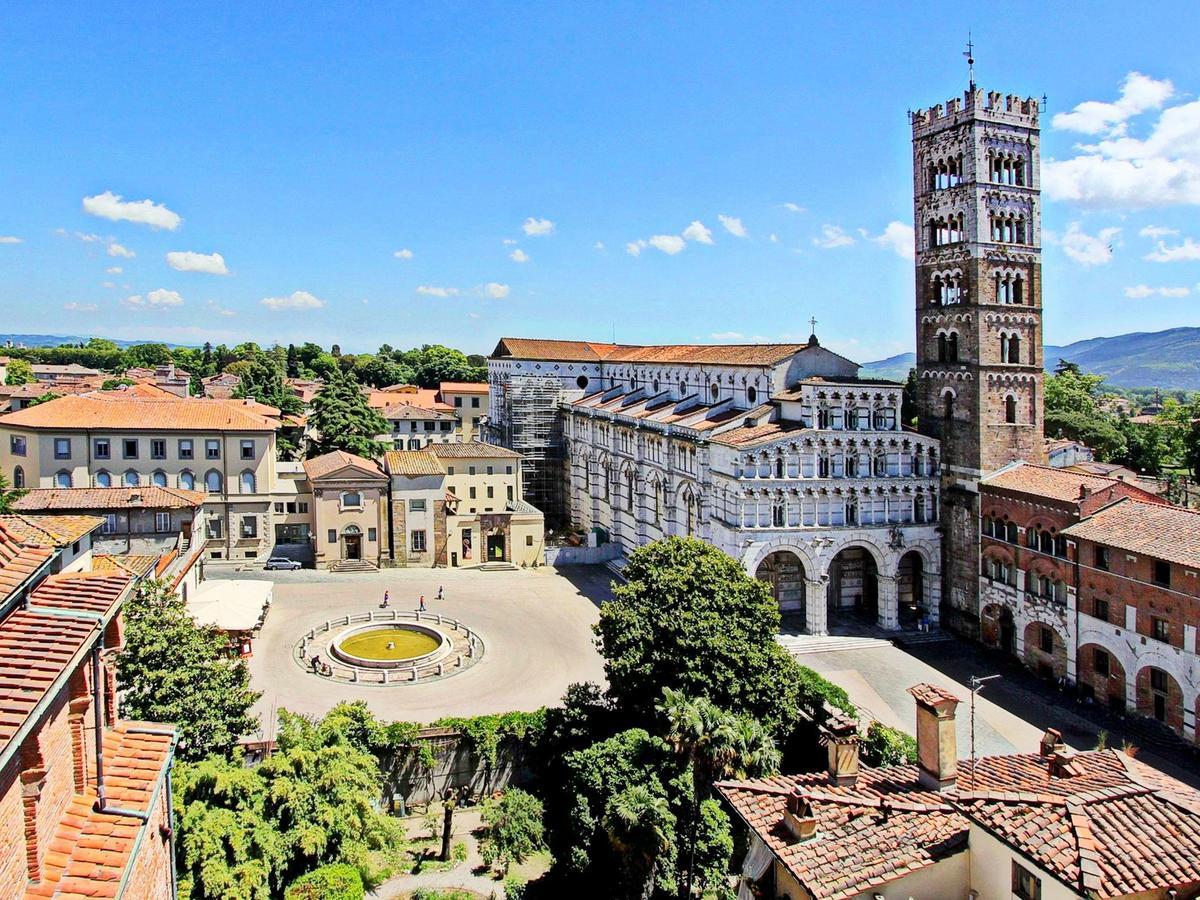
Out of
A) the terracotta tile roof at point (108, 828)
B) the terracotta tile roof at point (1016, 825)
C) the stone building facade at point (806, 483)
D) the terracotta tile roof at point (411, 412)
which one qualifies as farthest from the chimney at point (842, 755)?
the terracotta tile roof at point (411, 412)

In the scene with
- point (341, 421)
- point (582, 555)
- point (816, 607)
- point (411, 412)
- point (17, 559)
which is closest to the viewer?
point (17, 559)

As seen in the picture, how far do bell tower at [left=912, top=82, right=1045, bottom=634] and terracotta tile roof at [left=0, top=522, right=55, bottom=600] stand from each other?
47185mm

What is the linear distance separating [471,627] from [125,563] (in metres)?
17.9

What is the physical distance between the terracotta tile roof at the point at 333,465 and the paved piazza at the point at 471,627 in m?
6.86

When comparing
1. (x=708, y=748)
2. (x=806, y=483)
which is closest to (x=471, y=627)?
(x=806, y=483)

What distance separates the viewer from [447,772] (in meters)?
34.0

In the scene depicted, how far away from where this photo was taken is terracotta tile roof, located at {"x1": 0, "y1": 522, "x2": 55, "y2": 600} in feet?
33.3

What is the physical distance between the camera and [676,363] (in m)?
68.9

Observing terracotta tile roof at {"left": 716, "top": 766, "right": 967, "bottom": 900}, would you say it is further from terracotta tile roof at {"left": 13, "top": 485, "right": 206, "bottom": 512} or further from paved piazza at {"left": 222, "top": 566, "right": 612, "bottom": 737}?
terracotta tile roof at {"left": 13, "top": 485, "right": 206, "bottom": 512}

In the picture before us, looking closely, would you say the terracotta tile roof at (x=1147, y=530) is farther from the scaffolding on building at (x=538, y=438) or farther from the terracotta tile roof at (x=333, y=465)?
the scaffolding on building at (x=538, y=438)

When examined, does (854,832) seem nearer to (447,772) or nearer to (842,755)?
(842,755)

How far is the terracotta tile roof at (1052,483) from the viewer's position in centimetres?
4256

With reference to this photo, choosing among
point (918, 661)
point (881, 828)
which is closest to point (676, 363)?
point (918, 661)

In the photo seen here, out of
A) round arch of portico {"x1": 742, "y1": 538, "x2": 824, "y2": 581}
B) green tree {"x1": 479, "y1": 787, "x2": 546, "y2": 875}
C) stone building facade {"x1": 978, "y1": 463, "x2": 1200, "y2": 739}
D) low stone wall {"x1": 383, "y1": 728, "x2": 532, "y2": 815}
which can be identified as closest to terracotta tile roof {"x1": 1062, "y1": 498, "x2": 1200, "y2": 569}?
stone building facade {"x1": 978, "y1": 463, "x2": 1200, "y2": 739}
